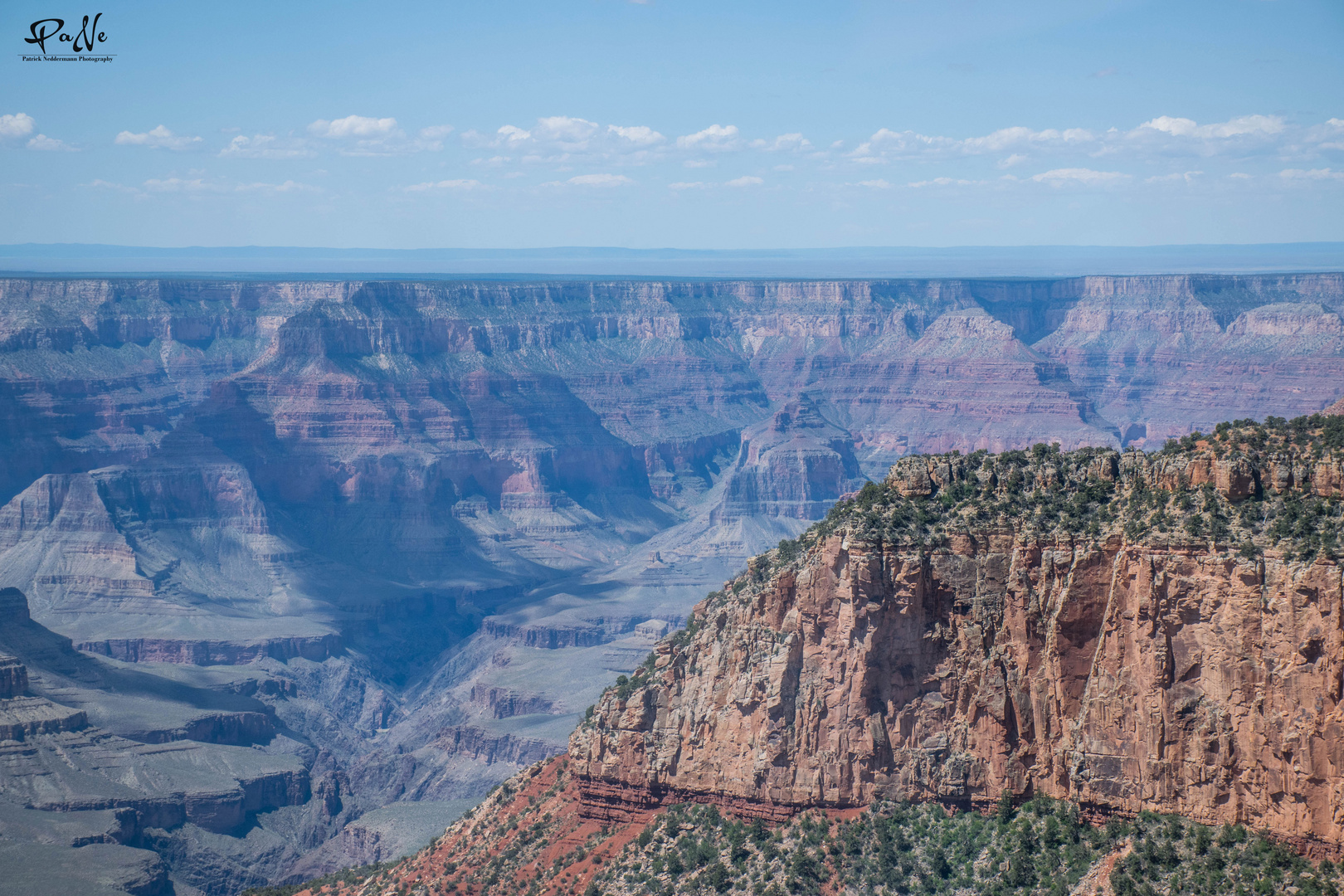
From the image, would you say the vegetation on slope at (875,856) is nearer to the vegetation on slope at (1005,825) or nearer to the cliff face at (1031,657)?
the vegetation on slope at (1005,825)

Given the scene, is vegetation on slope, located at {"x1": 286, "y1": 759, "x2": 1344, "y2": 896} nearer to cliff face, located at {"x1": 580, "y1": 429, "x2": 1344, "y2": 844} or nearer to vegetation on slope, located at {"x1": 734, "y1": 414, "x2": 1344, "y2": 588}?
cliff face, located at {"x1": 580, "y1": 429, "x2": 1344, "y2": 844}

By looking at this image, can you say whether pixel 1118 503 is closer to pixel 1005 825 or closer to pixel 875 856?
pixel 1005 825

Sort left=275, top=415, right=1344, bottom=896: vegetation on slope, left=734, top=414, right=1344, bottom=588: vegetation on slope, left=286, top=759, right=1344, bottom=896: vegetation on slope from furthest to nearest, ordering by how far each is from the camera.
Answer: left=734, top=414, right=1344, bottom=588: vegetation on slope < left=275, top=415, right=1344, bottom=896: vegetation on slope < left=286, top=759, right=1344, bottom=896: vegetation on slope

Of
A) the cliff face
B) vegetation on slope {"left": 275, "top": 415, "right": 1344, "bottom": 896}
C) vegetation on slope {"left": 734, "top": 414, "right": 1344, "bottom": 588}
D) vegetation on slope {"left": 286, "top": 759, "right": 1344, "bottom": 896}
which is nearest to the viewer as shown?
the cliff face

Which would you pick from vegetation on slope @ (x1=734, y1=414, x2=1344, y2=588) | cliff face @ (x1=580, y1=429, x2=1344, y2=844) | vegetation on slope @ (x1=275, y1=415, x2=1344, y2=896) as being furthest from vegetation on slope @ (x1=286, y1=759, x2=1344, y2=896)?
vegetation on slope @ (x1=734, y1=414, x2=1344, y2=588)

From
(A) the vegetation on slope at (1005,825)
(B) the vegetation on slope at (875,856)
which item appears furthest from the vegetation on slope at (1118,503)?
(B) the vegetation on slope at (875,856)

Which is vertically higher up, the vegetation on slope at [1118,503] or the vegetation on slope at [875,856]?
the vegetation on slope at [1118,503]

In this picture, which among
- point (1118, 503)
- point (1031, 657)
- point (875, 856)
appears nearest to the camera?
point (1031, 657)

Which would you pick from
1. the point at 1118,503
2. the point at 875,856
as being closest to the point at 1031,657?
the point at 1118,503

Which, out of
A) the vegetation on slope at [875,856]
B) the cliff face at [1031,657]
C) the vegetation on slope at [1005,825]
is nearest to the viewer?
the cliff face at [1031,657]
